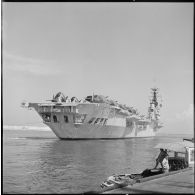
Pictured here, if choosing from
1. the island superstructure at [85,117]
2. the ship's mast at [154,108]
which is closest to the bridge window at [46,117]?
the island superstructure at [85,117]

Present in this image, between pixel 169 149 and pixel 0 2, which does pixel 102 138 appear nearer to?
pixel 169 149

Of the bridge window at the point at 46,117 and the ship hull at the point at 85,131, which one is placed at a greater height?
the bridge window at the point at 46,117

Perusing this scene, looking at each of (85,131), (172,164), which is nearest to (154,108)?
(85,131)

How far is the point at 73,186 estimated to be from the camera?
1171cm

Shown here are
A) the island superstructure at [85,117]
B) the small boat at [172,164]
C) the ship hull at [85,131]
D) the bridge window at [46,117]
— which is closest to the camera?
the small boat at [172,164]

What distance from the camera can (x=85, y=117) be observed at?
40344 millimetres

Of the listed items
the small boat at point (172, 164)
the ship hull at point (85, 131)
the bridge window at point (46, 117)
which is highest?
the small boat at point (172, 164)

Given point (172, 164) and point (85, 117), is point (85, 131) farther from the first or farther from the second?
point (172, 164)

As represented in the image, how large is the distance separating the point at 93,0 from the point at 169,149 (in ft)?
17.3

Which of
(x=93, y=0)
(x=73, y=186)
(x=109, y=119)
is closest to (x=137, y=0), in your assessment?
(x=93, y=0)

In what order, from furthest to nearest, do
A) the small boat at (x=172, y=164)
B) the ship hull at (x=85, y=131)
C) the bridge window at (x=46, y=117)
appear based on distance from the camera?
1. the ship hull at (x=85, y=131)
2. the bridge window at (x=46, y=117)
3. the small boat at (x=172, y=164)

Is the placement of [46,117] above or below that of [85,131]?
above

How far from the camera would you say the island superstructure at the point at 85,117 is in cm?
3928

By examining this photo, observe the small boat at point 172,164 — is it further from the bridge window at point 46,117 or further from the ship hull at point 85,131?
the bridge window at point 46,117
